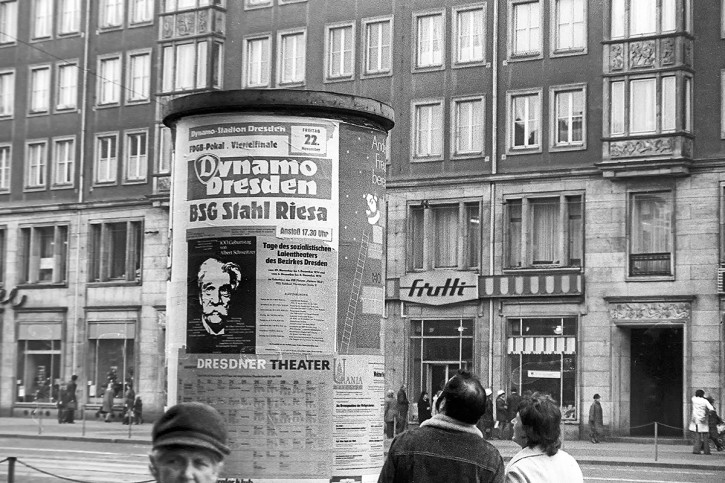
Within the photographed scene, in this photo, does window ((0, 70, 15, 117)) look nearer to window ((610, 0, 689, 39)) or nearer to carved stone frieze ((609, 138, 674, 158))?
window ((610, 0, 689, 39))

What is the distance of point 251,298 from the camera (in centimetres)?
1019

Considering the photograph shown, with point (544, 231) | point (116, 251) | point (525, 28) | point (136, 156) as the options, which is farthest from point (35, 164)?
point (544, 231)

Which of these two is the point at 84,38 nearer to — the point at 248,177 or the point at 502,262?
the point at 502,262

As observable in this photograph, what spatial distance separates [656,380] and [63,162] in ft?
82.0

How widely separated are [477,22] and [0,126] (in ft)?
69.5

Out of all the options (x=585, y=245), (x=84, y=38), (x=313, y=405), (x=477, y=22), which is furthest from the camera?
(x=84, y=38)

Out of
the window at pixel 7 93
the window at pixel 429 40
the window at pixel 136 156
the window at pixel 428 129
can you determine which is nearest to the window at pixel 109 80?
the window at pixel 136 156

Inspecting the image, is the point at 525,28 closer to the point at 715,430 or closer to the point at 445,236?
the point at 445,236

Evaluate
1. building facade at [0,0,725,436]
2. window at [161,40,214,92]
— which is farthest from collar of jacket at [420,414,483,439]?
window at [161,40,214,92]

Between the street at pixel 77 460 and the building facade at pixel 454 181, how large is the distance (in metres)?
5.28

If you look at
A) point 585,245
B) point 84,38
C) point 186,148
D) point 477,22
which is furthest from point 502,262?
point 186,148

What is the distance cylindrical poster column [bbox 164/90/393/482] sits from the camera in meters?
10.1

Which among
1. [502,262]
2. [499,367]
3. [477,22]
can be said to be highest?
[477,22]

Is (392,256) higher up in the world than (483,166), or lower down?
lower down
